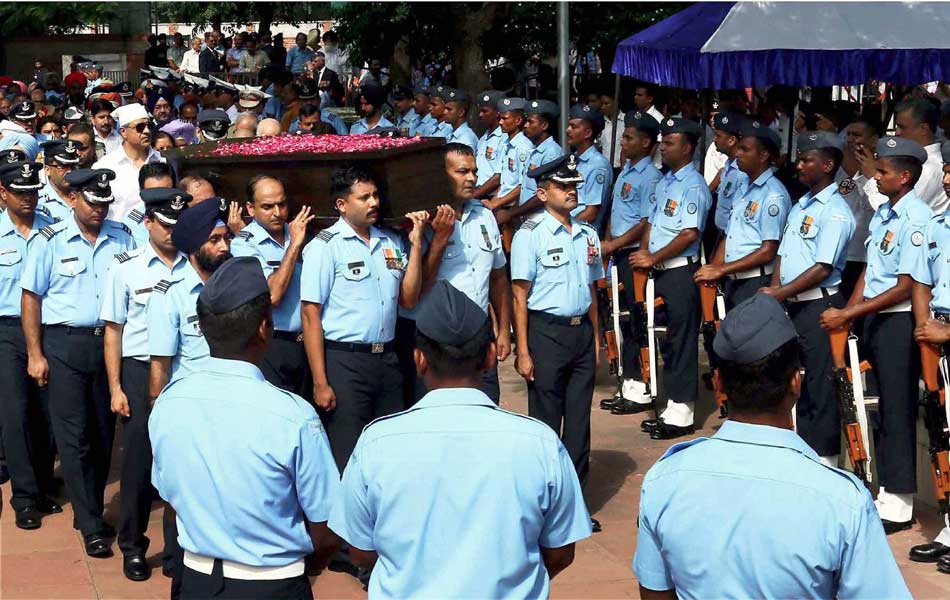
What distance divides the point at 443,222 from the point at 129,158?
3.05 metres

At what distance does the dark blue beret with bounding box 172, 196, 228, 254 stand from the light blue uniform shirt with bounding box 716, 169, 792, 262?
10.9ft

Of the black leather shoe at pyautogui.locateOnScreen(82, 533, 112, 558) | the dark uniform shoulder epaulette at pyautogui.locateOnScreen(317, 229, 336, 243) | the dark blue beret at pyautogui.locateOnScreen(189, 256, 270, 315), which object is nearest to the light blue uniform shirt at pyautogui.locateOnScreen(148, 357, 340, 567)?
the dark blue beret at pyautogui.locateOnScreen(189, 256, 270, 315)

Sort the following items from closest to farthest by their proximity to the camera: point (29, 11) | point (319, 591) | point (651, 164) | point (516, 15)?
point (319, 591) → point (651, 164) → point (516, 15) → point (29, 11)

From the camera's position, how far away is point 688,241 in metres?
8.00

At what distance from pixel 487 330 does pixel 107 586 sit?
132 inches

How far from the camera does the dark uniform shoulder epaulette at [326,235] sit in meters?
5.89

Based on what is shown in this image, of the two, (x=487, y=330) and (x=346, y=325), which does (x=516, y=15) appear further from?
(x=487, y=330)

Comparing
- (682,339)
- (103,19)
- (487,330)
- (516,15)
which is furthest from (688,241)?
(103,19)

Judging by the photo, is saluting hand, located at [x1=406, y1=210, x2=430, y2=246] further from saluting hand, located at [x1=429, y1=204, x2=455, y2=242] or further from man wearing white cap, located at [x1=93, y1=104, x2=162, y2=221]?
man wearing white cap, located at [x1=93, y1=104, x2=162, y2=221]

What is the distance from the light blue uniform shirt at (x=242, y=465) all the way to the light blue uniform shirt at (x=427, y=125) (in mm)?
9245

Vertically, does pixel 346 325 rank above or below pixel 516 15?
below

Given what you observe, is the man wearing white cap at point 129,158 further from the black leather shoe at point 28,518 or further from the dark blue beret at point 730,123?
the dark blue beret at point 730,123

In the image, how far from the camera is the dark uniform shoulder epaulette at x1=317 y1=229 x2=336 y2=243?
5887mm

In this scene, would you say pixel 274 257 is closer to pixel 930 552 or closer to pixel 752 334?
pixel 930 552
